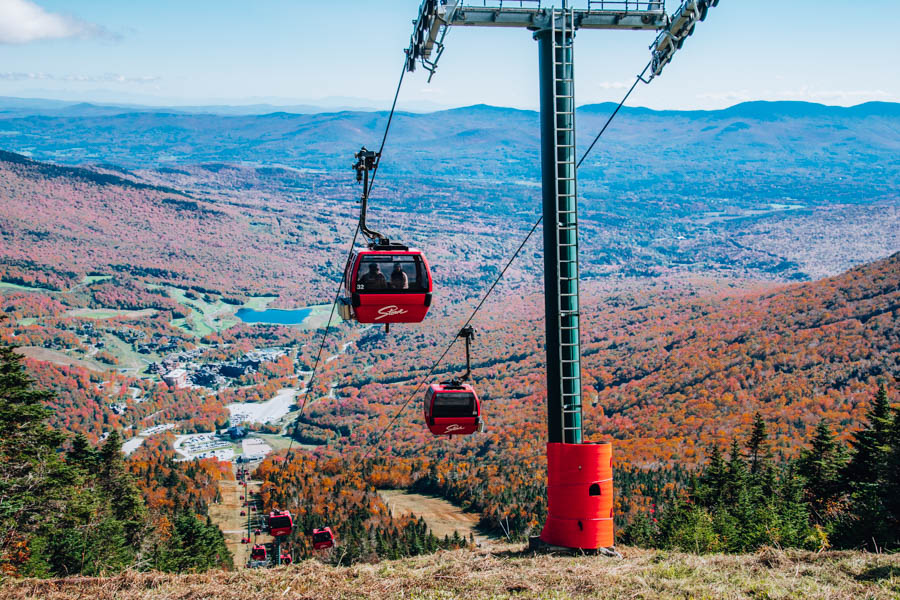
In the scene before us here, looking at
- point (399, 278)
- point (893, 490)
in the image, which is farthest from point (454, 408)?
point (893, 490)

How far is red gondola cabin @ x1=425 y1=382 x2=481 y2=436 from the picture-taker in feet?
65.7

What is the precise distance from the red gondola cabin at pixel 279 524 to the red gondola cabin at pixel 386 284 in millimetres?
21012

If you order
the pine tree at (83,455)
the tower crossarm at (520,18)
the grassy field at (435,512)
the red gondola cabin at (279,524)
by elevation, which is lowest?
the grassy field at (435,512)

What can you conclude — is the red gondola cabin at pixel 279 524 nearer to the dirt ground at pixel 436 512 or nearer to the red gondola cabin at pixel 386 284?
the red gondola cabin at pixel 386 284

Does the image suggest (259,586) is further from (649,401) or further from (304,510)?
(649,401)

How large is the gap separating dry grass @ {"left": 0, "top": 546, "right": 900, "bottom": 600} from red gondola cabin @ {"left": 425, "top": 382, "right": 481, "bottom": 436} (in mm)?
7838

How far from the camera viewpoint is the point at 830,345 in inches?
6713

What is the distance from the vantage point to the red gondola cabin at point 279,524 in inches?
1356

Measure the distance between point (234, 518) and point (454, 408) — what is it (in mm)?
→ 86006

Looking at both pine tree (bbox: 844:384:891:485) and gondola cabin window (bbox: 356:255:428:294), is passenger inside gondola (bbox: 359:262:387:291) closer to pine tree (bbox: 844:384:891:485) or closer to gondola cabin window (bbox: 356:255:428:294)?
gondola cabin window (bbox: 356:255:428:294)

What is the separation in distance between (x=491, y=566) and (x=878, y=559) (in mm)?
5699

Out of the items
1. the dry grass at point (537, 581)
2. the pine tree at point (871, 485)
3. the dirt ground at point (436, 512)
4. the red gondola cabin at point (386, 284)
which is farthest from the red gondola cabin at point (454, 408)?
the dirt ground at point (436, 512)

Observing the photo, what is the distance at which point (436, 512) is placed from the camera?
343ft

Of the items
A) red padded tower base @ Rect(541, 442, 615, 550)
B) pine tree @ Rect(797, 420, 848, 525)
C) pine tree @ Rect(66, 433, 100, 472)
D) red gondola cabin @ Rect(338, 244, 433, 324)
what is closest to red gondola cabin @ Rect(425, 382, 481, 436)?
red gondola cabin @ Rect(338, 244, 433, 324)
